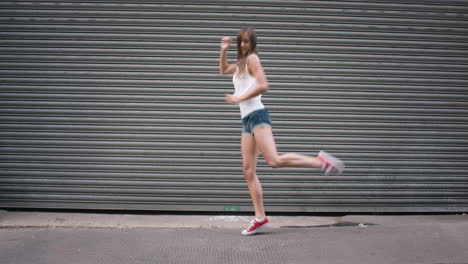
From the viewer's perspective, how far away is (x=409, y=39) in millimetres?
5133

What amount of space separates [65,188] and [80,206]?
0.28 metres

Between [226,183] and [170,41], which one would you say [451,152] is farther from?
[170,41]

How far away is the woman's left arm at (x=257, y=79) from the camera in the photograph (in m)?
3.75

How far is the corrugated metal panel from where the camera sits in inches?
198

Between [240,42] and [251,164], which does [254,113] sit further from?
[240,42]

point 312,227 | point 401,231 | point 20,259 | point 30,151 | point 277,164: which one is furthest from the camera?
point 30,151

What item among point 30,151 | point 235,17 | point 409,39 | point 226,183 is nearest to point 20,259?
point 30,151

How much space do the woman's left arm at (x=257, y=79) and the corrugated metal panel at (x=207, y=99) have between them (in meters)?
1.29

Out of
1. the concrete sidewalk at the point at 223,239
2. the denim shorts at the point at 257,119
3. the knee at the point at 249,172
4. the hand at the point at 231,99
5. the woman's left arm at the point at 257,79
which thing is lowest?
the concrete sidewalk at the point at 223,239

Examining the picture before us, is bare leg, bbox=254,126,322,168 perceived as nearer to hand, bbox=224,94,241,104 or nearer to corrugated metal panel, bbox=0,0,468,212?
hand, bbox=224,94,241,104

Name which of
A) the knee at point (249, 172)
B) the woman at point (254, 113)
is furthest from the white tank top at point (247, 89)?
the knee at point (249, 172)

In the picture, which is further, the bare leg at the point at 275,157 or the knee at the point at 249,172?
the knee at the point at 249,172

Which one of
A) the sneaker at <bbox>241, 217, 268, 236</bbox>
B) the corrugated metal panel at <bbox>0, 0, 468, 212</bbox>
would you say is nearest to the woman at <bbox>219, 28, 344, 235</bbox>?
the sneaker at <bbox>241, 217, 268, 236</bbox>

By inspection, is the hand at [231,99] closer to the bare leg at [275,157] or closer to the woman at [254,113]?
the woman at [254,113]
